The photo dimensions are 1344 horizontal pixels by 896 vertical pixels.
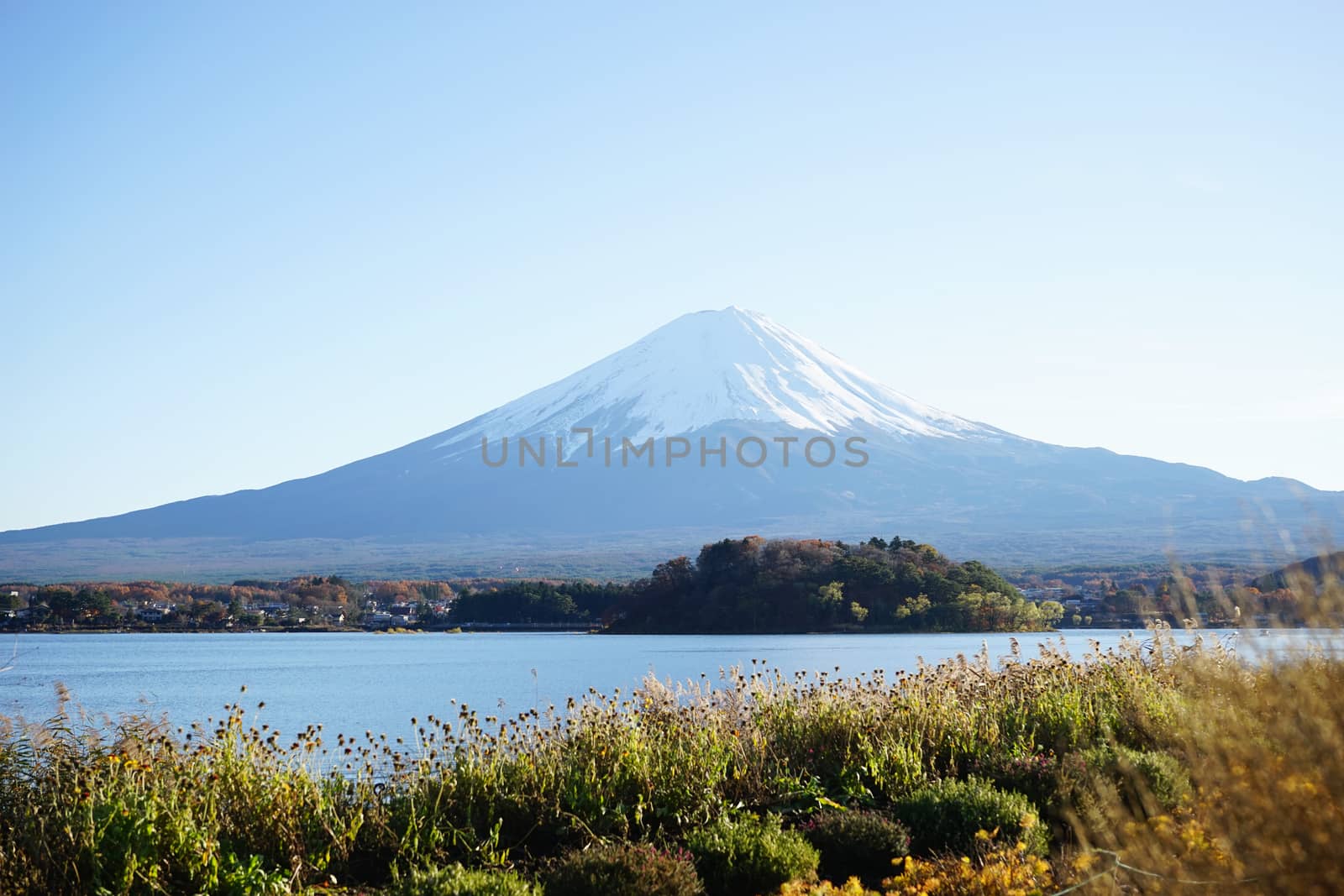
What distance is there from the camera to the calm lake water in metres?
19.2

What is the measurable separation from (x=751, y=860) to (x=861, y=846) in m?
0.69

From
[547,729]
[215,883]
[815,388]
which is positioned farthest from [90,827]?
[815,388]

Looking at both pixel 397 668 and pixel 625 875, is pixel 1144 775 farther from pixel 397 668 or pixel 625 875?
pixel 397 668

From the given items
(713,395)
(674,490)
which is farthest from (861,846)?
(713,395)

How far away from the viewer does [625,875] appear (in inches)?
208

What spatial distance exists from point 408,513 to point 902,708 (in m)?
133

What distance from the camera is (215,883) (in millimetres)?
5195

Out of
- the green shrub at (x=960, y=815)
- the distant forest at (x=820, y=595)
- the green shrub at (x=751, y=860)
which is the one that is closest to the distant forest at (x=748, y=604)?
the distant forest at (x=820, y=595)

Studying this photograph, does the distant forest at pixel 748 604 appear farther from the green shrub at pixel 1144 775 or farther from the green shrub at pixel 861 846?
the green shrub at pixel 861 846

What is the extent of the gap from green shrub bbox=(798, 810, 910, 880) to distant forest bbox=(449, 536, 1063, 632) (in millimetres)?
37984

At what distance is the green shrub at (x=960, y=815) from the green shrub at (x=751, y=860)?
672 mm

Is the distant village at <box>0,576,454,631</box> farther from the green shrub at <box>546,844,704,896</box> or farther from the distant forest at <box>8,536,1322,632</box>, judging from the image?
the green shrub at <box>546,844,704,896</box>

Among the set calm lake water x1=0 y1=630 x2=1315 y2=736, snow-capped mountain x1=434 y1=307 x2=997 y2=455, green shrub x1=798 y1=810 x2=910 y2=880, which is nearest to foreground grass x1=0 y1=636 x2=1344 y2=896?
green shrub x1=798 y1=810 x2=910 y2=880

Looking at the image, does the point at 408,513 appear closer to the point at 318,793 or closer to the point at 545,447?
the point at 545,447
